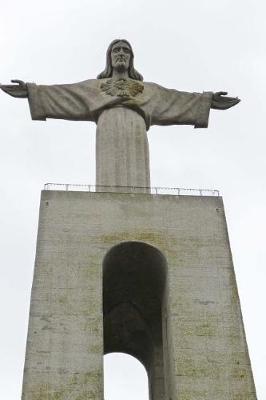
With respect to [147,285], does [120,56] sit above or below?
above

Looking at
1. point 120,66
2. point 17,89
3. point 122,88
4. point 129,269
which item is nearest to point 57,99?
point 17,89

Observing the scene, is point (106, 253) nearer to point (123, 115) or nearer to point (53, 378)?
point (53, 378)

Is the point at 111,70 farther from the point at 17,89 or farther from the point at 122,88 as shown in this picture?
the point at 17,89

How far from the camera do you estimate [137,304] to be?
19.8 meters

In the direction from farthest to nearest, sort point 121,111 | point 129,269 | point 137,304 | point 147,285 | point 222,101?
point 222,101
point 121,111
point 137,304
point 147,285
point 129,269

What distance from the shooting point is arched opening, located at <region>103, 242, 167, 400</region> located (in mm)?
17828

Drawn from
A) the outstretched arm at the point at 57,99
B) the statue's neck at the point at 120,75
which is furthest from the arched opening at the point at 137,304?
the statue's neck at the point at 120,75

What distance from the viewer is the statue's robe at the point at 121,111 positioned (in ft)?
65.1

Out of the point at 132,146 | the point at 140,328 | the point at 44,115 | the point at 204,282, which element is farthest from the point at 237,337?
the point at 44,115

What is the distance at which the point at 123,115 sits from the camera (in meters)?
20.5

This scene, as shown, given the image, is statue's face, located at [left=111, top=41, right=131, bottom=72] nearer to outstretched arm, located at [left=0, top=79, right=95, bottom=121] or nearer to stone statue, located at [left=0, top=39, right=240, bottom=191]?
stone statue, located at [left=0, top=39, right=240, bottom=191]

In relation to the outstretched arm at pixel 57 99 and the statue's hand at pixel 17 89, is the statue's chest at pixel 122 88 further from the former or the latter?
the statue's hand at pixel 17 89

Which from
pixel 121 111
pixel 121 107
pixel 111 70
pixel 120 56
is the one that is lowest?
pixel 121 111

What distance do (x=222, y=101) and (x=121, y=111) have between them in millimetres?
2951
